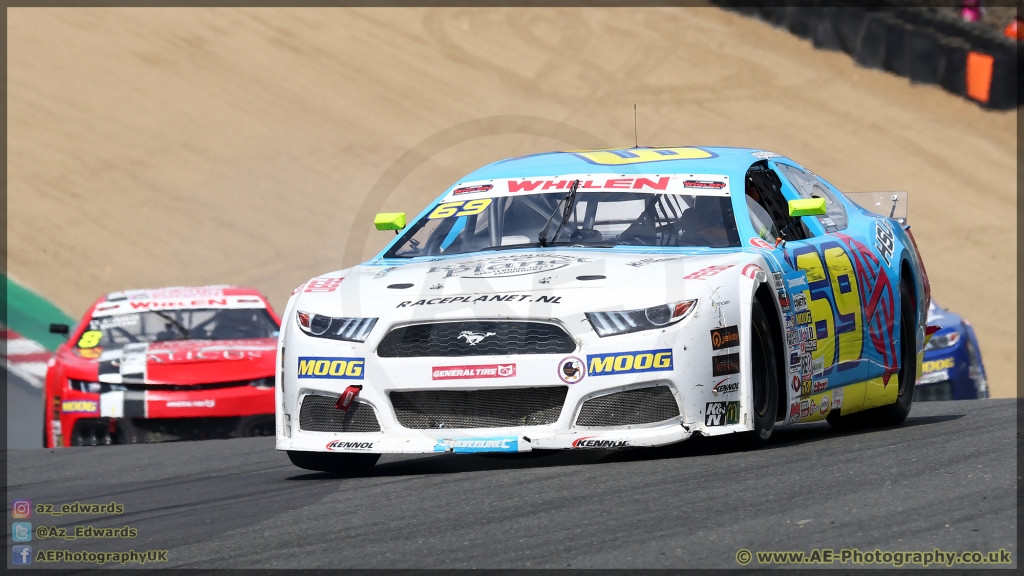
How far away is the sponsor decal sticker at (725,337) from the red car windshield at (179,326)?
6272 mm

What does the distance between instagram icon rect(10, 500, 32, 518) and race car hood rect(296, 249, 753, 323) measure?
1350 millimetres

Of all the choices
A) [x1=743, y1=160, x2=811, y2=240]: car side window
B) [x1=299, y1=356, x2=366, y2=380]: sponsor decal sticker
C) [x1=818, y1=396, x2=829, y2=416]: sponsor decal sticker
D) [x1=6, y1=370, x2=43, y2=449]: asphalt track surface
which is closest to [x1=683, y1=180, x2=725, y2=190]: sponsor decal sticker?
[x1=743, y1=160, x2=811, y2=240]: car side window

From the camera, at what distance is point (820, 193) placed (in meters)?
8.05

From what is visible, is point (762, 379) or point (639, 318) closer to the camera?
point (639, 318)

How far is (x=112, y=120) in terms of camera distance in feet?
79.7

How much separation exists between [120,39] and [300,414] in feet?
73.0

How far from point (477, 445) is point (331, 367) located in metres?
0.70

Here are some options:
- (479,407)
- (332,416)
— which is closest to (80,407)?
(332,416)

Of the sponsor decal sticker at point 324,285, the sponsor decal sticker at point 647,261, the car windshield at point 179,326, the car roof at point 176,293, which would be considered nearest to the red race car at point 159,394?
the car windshield at point 179,326

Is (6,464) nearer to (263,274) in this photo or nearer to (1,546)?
(1,546)

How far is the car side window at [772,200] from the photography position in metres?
7.10

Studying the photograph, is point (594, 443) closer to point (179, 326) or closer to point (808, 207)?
point (808, 207)

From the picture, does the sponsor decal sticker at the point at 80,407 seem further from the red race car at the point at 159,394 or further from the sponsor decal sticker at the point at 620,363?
the sponsor decal sticker at the point at 620,363

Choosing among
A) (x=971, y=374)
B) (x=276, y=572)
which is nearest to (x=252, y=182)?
→ (x=971, y=374)
